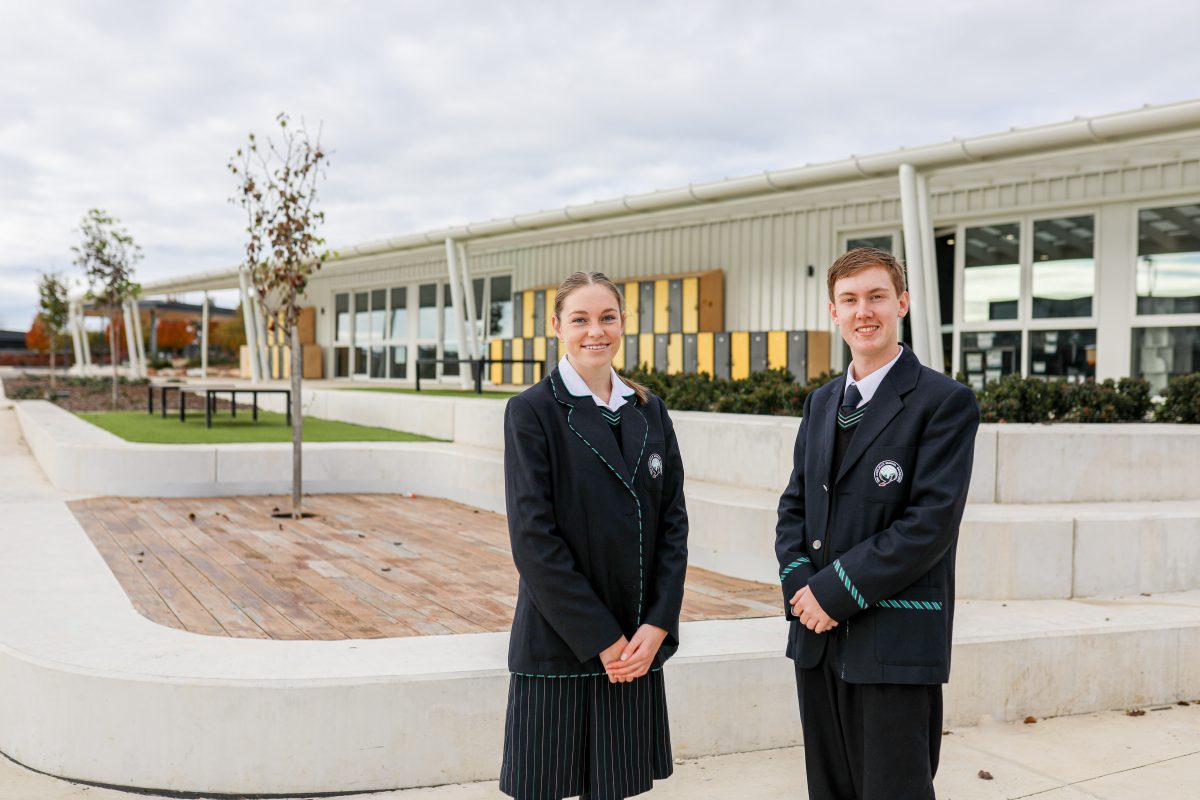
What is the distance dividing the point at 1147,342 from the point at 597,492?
39.9 feet

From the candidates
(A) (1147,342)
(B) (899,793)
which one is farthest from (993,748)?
(A) (1147,342)

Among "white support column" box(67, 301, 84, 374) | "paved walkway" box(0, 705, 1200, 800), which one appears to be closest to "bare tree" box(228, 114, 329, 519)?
"paved walkway" box(0, 705, 1200, 800)

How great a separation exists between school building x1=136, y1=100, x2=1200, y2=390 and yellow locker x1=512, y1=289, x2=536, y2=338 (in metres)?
0.05

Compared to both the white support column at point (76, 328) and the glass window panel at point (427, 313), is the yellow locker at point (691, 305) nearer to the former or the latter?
the glass window panel at point (427, 313)

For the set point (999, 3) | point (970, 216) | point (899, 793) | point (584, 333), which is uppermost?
point (999, 3)

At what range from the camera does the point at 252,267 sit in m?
8.80

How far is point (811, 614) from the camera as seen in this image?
7.88 ft

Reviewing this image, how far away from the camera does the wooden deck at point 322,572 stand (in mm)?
4918

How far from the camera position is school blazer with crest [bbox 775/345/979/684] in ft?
7.57

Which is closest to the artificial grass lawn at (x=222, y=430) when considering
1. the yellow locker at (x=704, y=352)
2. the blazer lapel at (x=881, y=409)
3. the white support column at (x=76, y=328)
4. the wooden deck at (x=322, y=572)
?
the wooden deck at (x=322, y=572)

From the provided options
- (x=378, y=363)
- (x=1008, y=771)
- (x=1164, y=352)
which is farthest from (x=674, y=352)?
(x=1008, y=771)

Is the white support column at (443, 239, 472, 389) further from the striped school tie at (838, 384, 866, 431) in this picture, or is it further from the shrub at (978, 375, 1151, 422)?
the striped school tie at (838, 384, 866, 431)

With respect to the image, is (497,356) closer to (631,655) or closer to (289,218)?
(289,218)

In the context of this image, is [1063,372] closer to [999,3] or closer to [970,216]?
[970,216]
